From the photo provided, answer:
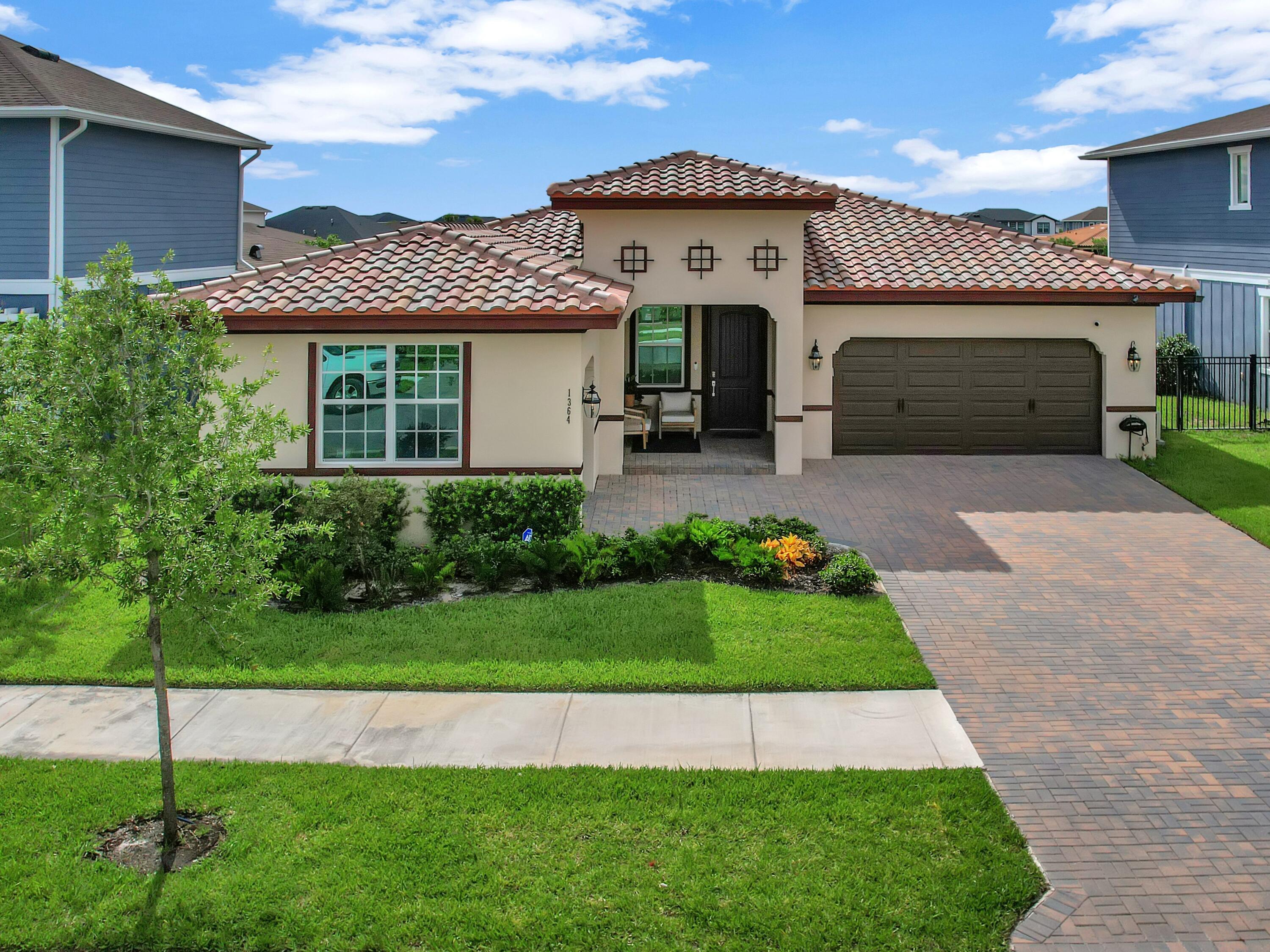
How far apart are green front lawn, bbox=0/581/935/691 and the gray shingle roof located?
11361mm

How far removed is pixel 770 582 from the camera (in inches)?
494

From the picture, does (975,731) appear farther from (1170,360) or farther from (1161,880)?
(1170,360)

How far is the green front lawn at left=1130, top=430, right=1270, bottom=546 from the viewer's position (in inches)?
616

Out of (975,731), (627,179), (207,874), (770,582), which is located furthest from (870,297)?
(207,874)

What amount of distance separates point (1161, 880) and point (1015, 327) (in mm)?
Answer: 13920

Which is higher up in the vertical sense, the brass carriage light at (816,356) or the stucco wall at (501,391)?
the brass carriage light at (816,356)

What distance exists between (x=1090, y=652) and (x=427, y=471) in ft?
25.3

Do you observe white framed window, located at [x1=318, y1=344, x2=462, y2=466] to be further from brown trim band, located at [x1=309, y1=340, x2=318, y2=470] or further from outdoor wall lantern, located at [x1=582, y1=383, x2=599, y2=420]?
outdoor wall lantern, located at [x1=582, y1=383, x2=599, y2=420]

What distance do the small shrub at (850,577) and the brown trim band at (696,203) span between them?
22.9 ft

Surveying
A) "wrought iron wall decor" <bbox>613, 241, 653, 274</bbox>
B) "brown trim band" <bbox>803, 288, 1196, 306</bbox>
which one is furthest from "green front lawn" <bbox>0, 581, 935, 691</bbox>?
"brown trim band" <bbox>803, 288, 1196, 306</bbox>

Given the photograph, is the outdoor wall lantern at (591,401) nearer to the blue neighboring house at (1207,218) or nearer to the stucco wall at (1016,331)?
the stucco wall at (1016,331)

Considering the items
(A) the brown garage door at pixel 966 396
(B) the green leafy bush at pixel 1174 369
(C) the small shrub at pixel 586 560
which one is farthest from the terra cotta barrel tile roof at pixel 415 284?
(B) the green leafy bush at pixel 1174 369

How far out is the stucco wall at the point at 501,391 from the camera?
14.2 m

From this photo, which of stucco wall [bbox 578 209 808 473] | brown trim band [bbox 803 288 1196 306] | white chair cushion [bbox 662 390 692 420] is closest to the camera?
stucco wall [bbox 578 209 808 473]
